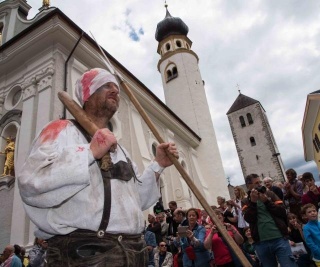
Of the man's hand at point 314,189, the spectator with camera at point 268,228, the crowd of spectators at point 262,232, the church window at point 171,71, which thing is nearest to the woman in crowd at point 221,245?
the crowd of spectators at point 262,232

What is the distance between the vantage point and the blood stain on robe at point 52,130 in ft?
5.44

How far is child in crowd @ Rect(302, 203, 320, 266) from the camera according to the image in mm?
4460

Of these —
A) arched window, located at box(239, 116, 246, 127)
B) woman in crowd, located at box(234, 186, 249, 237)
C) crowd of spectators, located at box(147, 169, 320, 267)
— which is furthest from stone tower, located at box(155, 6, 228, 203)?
arched window, located at box(239, 116, 246, 127)

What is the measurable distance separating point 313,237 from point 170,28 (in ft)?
84.9

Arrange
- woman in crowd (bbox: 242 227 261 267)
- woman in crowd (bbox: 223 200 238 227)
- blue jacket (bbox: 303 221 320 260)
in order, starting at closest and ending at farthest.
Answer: blue jacket (bbox: 303 221 320 260) < woman in crowd (bbox: 242 227 261 267) < woman in crowd (bbox: 223 200 238 227)

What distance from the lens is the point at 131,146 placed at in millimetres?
13086

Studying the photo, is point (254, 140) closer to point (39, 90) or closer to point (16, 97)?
point (16, 97)

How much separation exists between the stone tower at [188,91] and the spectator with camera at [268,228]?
53.1ft

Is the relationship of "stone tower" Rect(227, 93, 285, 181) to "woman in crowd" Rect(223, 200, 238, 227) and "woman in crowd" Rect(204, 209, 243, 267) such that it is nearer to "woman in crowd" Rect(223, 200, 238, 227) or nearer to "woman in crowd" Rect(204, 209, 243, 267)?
"woman in crowd" Rect(223, 200, 238, 227)

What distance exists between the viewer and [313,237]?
454 cm

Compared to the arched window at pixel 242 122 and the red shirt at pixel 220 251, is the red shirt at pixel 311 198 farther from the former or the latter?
the arched window at pixel 242 122

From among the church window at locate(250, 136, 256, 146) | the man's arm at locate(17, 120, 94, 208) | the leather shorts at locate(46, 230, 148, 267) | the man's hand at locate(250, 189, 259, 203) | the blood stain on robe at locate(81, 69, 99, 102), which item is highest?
the church window at locate(250, 136, 256, 146)

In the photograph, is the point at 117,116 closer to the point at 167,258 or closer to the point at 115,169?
the point at 167,258

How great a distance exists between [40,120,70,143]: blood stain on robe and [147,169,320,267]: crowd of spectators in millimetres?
3848
